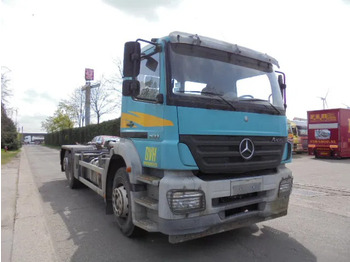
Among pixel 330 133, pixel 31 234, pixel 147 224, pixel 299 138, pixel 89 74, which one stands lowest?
pixel 31 234

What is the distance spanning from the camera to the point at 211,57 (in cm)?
390

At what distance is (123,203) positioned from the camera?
163 inches

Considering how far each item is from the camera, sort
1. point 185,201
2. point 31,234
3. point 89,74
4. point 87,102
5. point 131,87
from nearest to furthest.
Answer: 1. point 185,201
2. point 131,87
3. point 31,234
4. point 87,102
5. point 89,74

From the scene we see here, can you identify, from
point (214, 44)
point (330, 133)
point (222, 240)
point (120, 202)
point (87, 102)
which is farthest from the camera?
point (87, 102)

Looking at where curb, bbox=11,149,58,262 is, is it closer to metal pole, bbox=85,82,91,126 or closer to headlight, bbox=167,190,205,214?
headlight, bbox=167,190,205,214

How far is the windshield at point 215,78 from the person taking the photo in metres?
3.57

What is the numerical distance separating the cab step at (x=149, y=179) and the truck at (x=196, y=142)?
28mm

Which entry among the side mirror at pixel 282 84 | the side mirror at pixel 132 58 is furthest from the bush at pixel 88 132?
the side mirror at pixel 132 58

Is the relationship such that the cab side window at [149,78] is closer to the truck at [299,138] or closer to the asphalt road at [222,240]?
the asphalt road at [222,240]

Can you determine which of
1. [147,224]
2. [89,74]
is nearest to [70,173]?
[147,224]

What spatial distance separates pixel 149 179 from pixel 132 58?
1.55 meters

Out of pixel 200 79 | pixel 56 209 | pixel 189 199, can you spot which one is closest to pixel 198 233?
pixel 189 199

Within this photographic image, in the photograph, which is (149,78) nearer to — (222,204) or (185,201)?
(185,201)

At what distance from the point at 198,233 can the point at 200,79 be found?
6.32ft
